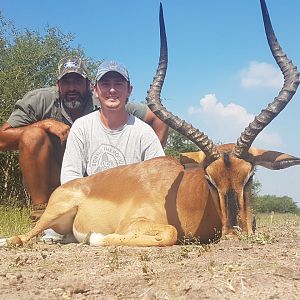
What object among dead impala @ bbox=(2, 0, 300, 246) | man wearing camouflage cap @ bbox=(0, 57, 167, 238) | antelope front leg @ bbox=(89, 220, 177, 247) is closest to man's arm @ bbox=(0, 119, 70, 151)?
man wearing camouflage cap @ bbox=(0, 57, 167, 238)

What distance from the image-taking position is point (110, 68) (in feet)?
25.0

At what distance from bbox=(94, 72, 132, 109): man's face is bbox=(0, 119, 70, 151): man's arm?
3.27 ft

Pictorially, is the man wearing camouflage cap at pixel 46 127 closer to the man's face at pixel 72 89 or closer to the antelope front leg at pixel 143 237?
the man's face at pixel 72 89

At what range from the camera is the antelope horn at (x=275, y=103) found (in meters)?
5.86

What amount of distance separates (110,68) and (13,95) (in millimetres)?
11235

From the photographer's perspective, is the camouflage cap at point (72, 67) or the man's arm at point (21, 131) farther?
the camouflage cap at point (72, 67)

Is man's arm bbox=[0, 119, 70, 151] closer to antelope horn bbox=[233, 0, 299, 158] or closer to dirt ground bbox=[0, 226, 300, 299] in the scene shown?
antelope horn bbox=[233, 0, 299, 158]

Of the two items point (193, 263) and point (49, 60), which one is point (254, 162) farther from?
point (49, 60)

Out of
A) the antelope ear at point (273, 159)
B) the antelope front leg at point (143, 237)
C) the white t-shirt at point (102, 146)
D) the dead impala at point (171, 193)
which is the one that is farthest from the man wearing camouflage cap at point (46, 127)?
the antelope ear at point (273, 159)

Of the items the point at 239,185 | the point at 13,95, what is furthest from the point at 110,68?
the point at 13,95

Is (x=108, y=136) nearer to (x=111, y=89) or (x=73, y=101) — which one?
(x=111, y=89)

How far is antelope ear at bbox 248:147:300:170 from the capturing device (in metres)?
6.07

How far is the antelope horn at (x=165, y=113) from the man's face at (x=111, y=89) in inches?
43.1

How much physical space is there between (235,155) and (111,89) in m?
2.47
